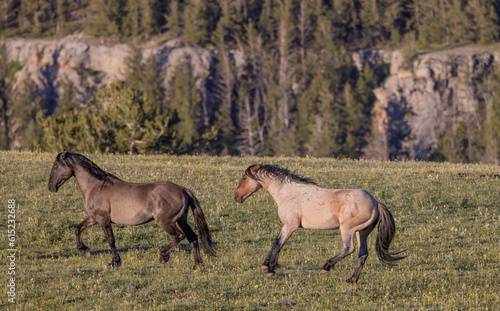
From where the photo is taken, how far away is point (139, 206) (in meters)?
14.1

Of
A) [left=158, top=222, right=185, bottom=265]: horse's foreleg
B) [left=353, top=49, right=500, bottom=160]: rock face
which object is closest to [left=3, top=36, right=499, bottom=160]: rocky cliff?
[left=353, top=49, right=500, bottom=160]: rock face

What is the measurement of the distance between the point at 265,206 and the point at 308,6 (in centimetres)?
11410

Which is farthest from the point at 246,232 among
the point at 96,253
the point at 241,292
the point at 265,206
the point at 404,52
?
the point at 404,52

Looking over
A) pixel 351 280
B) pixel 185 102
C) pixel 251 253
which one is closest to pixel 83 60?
pixel 185 102

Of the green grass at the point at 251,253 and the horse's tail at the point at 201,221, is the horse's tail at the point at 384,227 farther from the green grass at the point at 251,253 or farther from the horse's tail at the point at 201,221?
the horse's tail at the point at 201,221

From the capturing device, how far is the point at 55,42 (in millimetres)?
123188

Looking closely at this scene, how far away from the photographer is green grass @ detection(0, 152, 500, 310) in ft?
39.4

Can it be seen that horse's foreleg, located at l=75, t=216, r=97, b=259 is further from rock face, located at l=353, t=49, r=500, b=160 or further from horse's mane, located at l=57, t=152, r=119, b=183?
rock face, located at l=353, t=49, r=500, b=160

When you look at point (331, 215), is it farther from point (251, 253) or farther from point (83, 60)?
point (83, 60)

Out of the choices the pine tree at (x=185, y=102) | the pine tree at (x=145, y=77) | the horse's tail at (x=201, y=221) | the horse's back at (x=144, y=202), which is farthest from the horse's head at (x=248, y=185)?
the pine tree at (x=145, y=77)

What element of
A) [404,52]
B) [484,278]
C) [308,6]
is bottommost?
[484,278]

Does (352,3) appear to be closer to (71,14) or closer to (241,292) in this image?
(71,14)

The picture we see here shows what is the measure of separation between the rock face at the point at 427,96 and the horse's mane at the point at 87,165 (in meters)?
96.9

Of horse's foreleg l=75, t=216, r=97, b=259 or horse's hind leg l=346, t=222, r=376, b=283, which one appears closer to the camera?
horse's hind leg l=346, t=222, r=376, b=283
